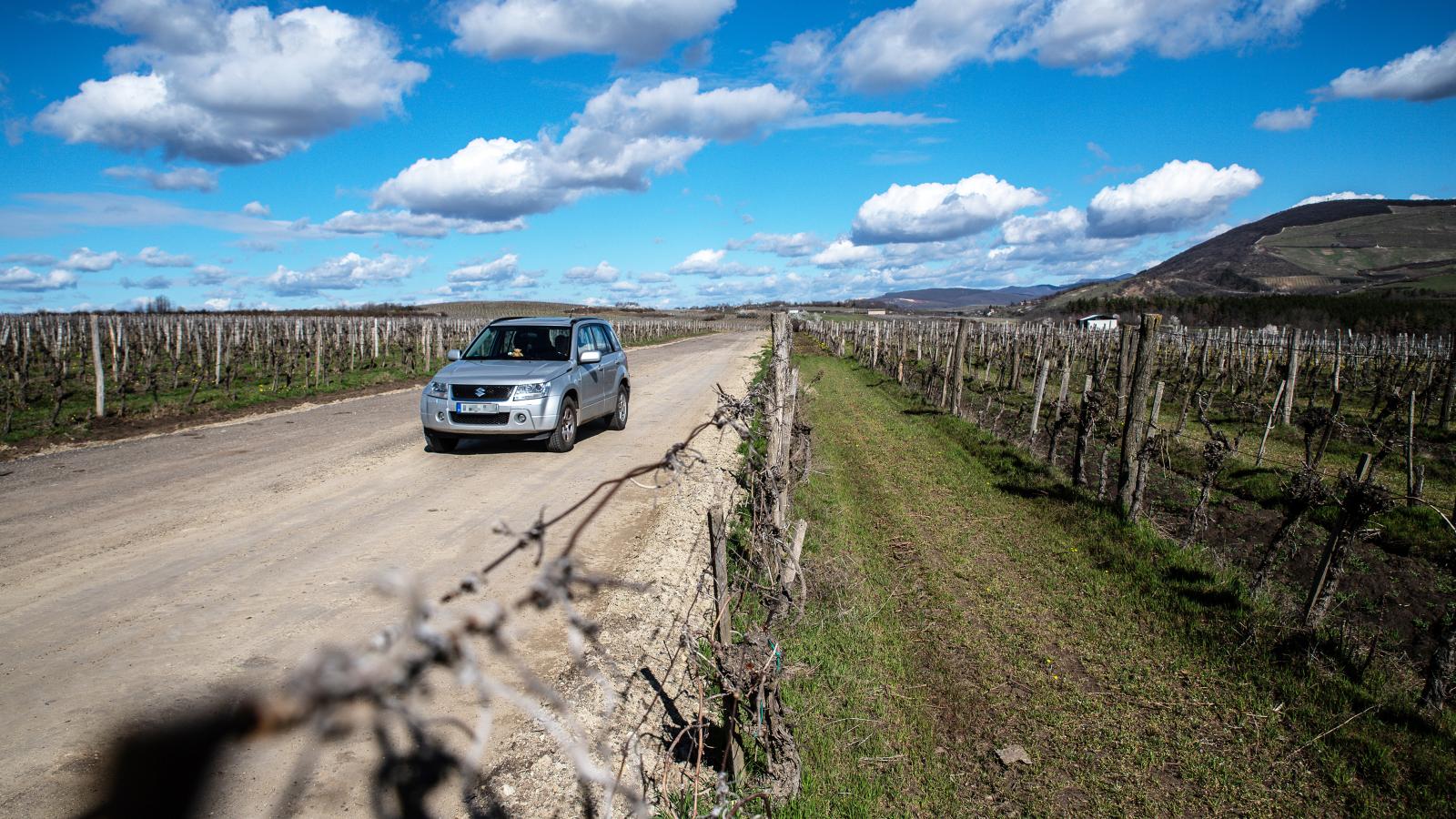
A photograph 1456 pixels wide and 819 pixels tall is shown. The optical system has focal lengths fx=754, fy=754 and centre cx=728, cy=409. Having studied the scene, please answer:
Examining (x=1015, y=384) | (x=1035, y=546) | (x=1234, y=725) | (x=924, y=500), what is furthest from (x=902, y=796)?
(x=1015, y=384)

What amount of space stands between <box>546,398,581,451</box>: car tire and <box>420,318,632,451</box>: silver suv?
13mm

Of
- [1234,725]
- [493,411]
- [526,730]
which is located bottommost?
[1234,725]

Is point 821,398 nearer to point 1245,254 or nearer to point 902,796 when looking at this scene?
point 902,796

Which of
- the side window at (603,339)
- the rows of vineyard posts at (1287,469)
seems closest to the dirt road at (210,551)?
the side window at (603,339)

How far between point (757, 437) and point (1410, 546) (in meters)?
7.70

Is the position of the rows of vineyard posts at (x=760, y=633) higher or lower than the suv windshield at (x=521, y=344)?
lower

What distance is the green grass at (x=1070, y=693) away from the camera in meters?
3.92

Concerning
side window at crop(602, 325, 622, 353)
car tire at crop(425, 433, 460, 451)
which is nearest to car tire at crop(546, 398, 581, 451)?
car tire at crop(425, 433, 460, 451)

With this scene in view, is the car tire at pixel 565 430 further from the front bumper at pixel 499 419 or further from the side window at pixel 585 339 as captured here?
the side window at pixel 585 339

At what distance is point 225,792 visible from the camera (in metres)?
3.24

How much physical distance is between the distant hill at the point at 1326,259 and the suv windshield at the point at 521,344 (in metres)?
140

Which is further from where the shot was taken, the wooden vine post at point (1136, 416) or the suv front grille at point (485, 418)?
the suv front grille at point (485, 418)

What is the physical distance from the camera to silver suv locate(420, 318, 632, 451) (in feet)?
32.3

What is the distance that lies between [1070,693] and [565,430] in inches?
291
